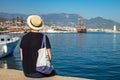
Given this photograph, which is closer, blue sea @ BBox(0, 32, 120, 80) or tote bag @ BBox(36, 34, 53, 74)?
tote bag @ BBox(36, 34, 53, 74)

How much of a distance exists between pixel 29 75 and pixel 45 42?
1066 mm

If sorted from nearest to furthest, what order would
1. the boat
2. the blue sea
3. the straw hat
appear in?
the straw hat
the blue sea
the boat

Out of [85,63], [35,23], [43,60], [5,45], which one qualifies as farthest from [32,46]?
[5,45]

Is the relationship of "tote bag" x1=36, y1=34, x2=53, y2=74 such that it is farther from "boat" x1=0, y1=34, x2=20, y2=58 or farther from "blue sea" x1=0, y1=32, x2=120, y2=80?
"boat" x1=0, y1=34, x2=20, y2=58

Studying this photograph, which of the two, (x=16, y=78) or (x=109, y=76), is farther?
(x=109, y=76)

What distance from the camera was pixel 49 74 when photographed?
8742mm

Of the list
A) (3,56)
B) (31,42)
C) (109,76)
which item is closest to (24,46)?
(31,42)

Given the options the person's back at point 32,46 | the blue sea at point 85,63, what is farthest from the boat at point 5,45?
the person's back at point 32,46

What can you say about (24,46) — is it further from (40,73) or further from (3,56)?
(3,56)

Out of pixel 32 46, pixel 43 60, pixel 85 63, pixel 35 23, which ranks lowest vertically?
pixel 85 63

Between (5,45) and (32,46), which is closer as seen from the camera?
(32,46)

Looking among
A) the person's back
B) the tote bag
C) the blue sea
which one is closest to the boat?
the blue sea

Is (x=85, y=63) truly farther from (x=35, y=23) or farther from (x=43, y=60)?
(x=35, y=23)

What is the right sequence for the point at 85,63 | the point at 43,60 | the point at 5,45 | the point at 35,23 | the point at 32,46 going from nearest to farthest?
1. the point at 35,23
2. the point at 43,60
3. the point at 32,46
4. the point at 85,63
5. the point at 5,45
